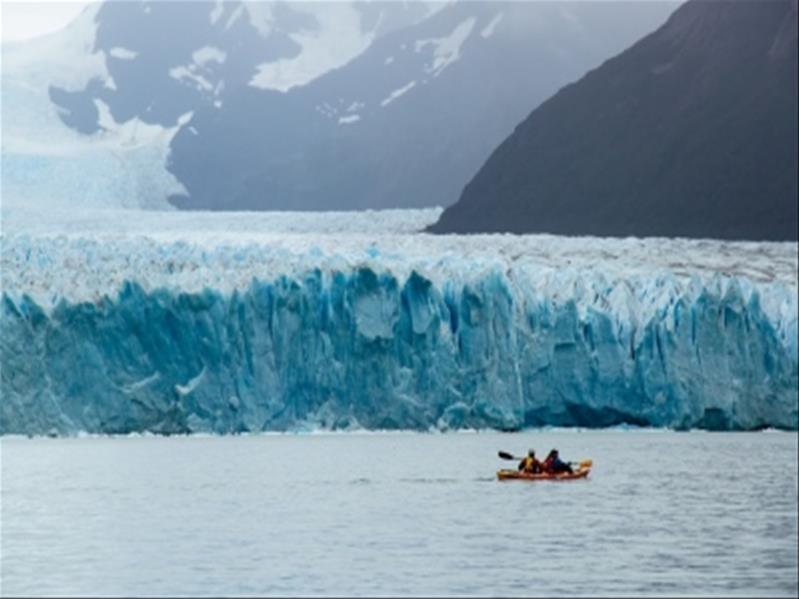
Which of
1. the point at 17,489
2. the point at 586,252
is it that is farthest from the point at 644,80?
the point at 17,489

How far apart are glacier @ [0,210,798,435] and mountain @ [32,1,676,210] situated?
2874 centimetres

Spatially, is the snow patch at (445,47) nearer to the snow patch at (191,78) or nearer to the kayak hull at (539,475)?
the snow patch at (191,78)

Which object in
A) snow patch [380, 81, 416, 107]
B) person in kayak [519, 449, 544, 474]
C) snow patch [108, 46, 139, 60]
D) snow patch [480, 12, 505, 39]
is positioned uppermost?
A: snow patch [480, 12, 505, 39]

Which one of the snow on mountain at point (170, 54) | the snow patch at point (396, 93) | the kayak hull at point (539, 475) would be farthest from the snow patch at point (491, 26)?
the kayak hull at point (539, 475)

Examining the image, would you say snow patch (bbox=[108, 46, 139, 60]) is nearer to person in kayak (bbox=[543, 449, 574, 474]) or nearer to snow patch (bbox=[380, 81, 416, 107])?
snow patch (bbox=[380, 81, 416, 107])

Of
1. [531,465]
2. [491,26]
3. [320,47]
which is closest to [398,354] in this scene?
[531,465]

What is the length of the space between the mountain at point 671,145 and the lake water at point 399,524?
766 centimetres

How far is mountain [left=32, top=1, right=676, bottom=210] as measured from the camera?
6656 centimetres

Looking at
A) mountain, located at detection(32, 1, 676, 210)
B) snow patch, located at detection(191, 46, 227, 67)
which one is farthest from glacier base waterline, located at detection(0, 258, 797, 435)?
snow patch, located at detection(191, 46, 227, 67)

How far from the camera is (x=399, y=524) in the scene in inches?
949

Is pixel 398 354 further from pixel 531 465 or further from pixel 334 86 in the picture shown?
pixel 334 86

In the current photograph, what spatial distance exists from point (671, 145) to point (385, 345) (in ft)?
55.2

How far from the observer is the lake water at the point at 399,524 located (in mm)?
18656

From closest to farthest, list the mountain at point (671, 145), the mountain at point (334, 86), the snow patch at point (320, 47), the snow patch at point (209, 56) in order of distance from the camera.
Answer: the mountain at point (671, 145) → the mountain at point (334, 86) → the snow patch at point (320, 47) → the snow patch at point (209, 56)
